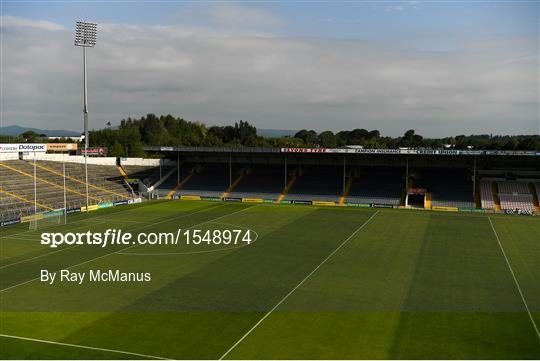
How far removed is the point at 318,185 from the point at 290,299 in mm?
45820

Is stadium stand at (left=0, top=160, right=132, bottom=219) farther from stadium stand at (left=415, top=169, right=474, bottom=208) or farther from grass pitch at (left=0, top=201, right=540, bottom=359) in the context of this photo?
stadium stand at (left=415, top=169, right=474, bottom=208)

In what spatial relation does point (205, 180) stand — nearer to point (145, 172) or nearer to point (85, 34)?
point (145, 172)

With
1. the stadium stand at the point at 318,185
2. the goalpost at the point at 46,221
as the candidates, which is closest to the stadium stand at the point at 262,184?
the stadium stand at the point at 318,185

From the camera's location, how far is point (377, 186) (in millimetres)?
67625

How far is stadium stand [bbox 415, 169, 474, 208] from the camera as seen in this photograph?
6103 centimetres

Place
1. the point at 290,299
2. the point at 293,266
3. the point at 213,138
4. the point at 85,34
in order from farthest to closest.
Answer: the point at 213,138 → the point at 85,34 → the point at 293,266 → the point at 290,299

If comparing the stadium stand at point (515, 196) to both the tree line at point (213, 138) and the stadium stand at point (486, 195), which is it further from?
the tree line at point (213, 138)

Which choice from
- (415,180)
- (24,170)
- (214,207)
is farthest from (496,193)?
(24,170)

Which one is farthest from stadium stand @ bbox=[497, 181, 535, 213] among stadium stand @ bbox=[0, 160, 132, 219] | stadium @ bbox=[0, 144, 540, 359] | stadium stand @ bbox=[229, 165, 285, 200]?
stadium stand @ bbox=[0, 160, 132, 219]

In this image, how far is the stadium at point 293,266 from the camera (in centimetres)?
1950

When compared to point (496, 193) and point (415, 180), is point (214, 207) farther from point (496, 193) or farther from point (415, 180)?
point (496, 193)

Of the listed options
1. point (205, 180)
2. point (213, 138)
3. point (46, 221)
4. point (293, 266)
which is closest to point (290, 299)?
point (293, 266)

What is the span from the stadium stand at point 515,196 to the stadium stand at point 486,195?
1.08 metres

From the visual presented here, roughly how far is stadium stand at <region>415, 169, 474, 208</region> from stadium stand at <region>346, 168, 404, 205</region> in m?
3.00
